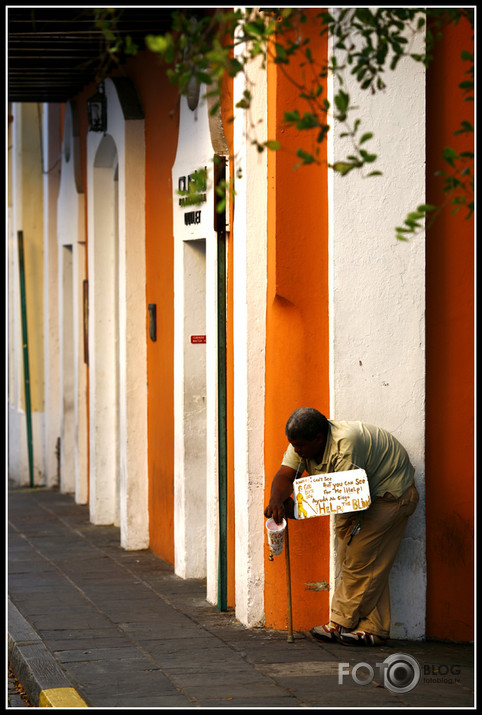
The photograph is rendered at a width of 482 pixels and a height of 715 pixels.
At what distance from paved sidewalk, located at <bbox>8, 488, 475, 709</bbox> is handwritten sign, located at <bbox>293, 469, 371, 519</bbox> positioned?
858mm

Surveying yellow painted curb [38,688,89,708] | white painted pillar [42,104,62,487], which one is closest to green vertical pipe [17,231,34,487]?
white painted pillar [42,104,62,487]

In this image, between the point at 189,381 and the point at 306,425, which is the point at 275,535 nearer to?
the point at 306,425

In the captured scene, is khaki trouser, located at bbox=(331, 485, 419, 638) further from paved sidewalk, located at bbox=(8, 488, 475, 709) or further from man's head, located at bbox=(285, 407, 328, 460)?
man's head, located at bbox=(285, 407, 328, 460)

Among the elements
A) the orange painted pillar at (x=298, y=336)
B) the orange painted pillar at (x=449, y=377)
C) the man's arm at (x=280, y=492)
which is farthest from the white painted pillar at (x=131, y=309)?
the orange painted pillar at (x=449, y=377)

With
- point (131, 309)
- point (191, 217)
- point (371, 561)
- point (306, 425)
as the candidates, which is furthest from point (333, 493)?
point (131, 309)

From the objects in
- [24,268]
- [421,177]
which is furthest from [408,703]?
[24,268]

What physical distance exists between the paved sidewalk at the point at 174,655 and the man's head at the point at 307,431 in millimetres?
1219

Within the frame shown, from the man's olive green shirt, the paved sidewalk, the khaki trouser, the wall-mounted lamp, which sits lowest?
the paved sidewalk

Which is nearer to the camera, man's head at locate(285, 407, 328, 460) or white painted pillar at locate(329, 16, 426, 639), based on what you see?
man's head at locate(285, 407, 328, 460)

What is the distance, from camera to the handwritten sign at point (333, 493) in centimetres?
726

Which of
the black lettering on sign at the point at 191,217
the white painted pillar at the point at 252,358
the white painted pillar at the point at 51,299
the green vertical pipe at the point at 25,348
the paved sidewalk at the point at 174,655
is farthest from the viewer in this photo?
the green vertical pipe at the point at 25,348

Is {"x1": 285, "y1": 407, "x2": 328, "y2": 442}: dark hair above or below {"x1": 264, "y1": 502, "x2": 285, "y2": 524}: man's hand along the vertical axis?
above

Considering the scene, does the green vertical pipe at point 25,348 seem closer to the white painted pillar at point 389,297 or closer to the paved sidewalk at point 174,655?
the paved sidewalk at point 174,655

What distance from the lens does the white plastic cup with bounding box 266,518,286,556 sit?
7.48 meters
